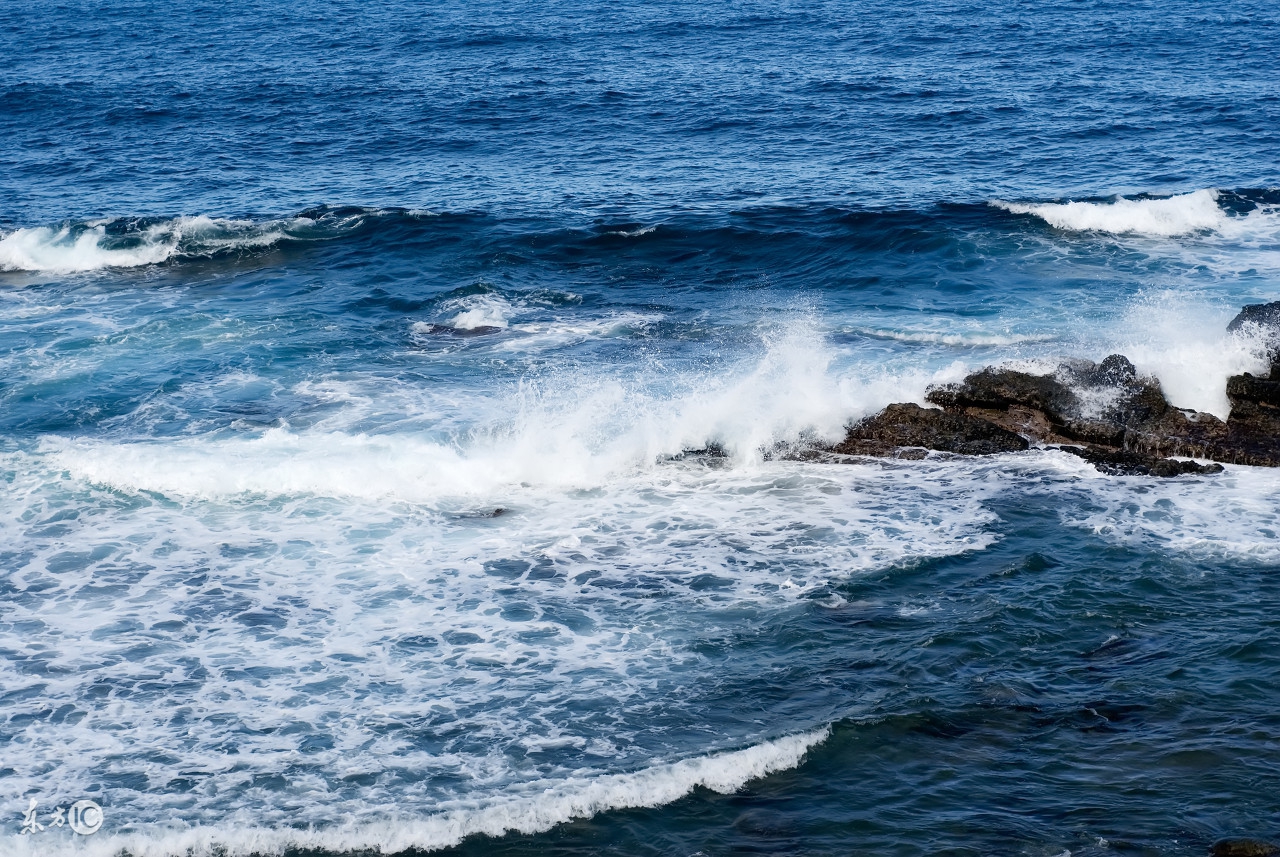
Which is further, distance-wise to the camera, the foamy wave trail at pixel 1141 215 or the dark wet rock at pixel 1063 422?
the foamy wave trail at pixel 1141 215

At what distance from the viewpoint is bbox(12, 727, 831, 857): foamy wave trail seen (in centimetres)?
928

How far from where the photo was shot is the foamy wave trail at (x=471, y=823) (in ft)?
30.5

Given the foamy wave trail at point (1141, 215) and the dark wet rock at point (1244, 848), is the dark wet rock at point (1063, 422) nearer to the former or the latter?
the dark wet rock at point (1244, 848)

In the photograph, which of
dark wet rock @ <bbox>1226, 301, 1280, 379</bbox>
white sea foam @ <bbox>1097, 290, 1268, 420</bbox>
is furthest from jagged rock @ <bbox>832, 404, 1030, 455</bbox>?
dark wet rock @ <bbox>1226, 301, 1280, 379</bbox>

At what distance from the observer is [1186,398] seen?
16.5 meters

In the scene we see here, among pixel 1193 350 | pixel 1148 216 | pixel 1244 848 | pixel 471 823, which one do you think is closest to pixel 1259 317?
pixel 1193 350

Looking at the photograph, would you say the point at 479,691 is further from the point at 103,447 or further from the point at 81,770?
the point at 103,447

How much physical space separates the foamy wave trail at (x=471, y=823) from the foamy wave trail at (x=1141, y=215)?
19.2 m

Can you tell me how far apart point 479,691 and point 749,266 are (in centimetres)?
1537

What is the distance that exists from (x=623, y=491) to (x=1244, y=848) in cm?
855

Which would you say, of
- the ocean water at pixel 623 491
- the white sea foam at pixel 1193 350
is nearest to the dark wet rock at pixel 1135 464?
the ocean water at pixel 623 491

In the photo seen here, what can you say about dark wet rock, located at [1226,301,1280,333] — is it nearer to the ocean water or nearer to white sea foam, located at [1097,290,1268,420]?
white sea foam, located at [1097,290,1268,420]

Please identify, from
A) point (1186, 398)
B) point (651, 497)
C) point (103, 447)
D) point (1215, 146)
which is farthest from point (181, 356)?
point (1215, 146)

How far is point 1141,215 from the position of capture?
85.3 ft
